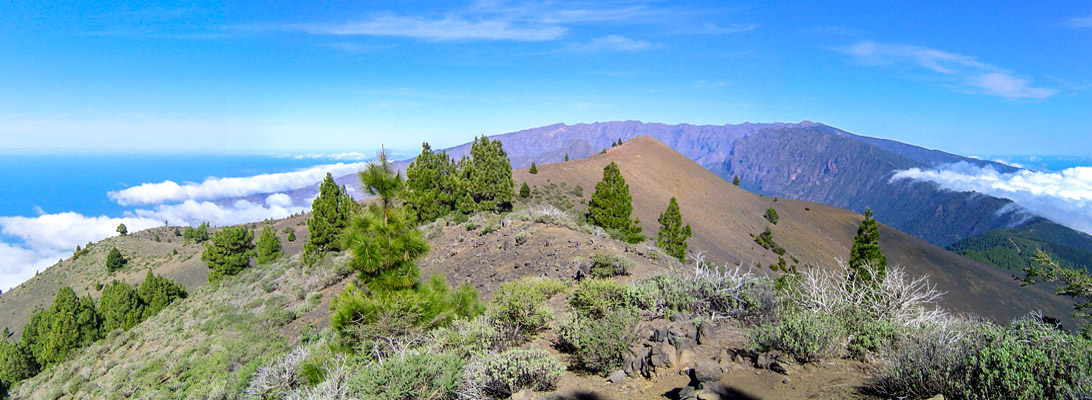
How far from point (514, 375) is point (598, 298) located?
10.3 ft

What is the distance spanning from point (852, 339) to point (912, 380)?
5.40 feet

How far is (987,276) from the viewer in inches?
2621

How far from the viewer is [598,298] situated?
863 cm

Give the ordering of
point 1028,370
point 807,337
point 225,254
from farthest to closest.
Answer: point 225,254, point 807,337, point 1028,370

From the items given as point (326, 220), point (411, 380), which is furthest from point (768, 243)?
point (411, 380)

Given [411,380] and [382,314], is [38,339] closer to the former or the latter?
[382,314]

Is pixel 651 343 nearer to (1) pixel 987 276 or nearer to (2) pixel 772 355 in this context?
(2) pixel 772 355

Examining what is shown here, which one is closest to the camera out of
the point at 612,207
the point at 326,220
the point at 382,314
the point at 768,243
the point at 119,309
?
the point at 382,314

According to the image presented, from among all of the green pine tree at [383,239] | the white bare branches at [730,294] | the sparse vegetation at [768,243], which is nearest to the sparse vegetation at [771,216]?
the sparse vegetation at [768,243]

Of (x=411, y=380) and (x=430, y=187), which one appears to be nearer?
(x=411, y=380)

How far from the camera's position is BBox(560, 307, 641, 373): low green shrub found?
6.44 meters

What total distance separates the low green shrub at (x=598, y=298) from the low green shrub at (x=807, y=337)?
268 centimetres

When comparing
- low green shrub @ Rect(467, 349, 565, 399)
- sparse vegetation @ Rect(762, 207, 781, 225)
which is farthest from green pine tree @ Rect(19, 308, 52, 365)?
sparse vegetation @ Rect(762, 207, 781, 225)

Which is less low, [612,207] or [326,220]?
[612,207]
